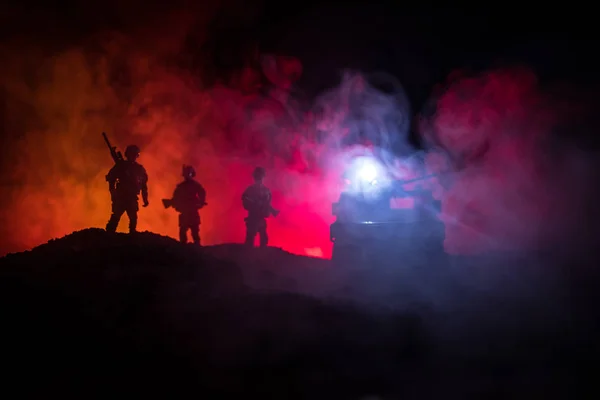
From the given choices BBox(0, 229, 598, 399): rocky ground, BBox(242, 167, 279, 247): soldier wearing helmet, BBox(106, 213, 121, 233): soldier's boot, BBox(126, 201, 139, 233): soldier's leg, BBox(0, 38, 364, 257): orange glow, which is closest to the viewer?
BBox(0, 229, 598, 399): rocky ground

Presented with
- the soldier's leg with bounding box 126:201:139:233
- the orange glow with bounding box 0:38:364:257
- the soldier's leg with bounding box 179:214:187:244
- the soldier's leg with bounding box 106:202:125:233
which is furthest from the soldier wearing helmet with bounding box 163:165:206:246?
the orange glow with bounding box 0:38:364:257

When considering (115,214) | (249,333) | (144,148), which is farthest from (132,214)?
(144,148)

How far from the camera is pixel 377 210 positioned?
413 inches

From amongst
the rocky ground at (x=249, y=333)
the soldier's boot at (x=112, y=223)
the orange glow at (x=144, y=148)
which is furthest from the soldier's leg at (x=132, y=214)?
the orange glow at (x=144, y=148)

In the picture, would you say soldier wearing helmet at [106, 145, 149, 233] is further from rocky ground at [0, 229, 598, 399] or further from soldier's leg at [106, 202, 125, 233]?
rocky ground at [0, 229, 598, 399]

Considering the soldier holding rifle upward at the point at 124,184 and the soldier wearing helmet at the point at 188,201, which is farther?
the soldier wearing helmet at the point at 188,201

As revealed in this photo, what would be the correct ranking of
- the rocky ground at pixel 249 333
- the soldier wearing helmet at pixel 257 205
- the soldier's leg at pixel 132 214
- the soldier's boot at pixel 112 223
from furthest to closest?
the soldier wearing helmet at pixel 257 205 → the soldier's leg at pixel 132 214 → the soldier's boot at pixel 112 223 → the rocky ground at pixel 249 333

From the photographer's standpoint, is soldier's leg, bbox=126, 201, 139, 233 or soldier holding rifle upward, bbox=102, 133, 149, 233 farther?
soldier's leg, bbox=126, 201, 139, 233

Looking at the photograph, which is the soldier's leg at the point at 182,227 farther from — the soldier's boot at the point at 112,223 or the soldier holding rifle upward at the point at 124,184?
the soldier's boot at the point at 112,223

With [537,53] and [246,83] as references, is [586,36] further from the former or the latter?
[246,83]

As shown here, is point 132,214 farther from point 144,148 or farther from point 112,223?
point 144,148

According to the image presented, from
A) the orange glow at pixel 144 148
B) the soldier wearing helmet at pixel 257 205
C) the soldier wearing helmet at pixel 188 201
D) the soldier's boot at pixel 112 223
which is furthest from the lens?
the orange glow at pixel 144 148

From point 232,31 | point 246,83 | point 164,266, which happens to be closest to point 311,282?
point 164,266

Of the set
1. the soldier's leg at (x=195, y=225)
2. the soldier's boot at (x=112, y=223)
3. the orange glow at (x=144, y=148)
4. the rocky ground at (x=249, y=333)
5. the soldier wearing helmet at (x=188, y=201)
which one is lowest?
the rocky ground at (x=249, y=333)
